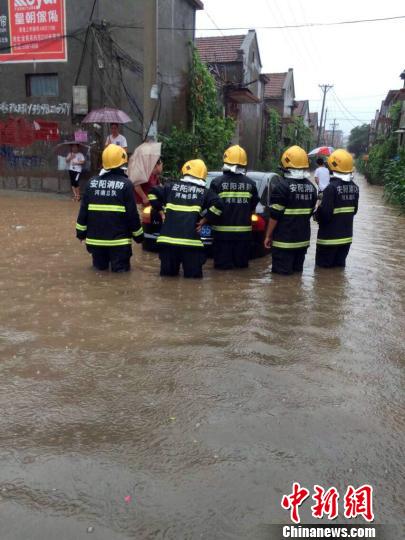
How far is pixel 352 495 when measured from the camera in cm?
253

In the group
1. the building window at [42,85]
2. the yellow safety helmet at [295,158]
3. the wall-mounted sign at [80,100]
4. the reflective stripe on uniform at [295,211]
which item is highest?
the building window at [42,85]

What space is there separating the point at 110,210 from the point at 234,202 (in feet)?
5.19

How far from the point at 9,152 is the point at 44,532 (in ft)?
48.4

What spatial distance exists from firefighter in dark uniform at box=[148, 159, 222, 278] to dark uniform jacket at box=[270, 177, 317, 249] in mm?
754

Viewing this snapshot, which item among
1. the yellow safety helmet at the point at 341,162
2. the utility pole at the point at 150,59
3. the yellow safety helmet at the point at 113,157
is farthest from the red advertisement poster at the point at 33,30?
the yellow safety helmet at the point at 341,162

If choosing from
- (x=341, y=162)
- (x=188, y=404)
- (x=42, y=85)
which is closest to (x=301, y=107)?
(x=42, y=85)

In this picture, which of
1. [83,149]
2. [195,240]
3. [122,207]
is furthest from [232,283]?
[83,149]

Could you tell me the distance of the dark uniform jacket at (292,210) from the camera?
635cm

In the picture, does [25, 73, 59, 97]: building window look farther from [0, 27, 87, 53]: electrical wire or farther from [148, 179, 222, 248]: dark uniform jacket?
[148, 179, 222, 248]: dark uniform jacket

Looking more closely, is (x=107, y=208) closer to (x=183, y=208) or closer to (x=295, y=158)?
(x=183, y=208)

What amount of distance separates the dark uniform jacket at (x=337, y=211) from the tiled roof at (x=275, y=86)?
34.6 m

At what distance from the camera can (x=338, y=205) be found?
263 inches

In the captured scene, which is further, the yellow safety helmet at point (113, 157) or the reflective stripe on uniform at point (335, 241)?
the reflective stripe on uniform at point (335, 241)

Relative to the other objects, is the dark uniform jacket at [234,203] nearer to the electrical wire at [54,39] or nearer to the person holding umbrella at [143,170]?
the person holding umbrella at [143,170]
